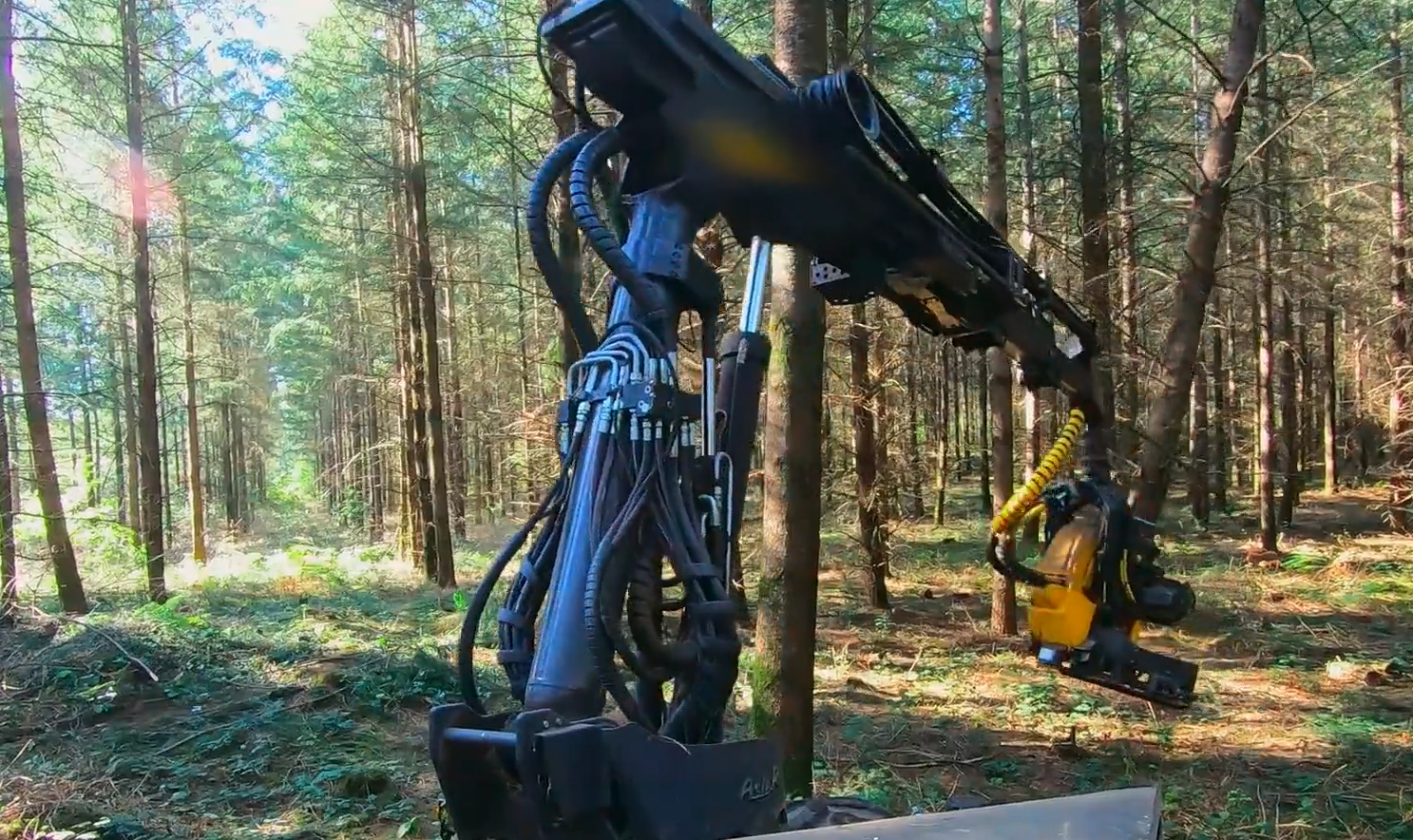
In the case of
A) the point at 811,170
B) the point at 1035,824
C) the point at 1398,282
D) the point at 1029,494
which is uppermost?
the point at 1398,282

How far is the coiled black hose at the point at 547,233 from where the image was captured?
2461mm

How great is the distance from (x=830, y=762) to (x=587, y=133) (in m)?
5.16

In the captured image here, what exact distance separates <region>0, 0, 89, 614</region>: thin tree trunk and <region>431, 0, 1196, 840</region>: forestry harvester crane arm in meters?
10.0

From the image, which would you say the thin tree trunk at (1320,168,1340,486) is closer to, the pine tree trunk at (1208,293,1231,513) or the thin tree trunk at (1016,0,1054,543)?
the pine tree trunk at (1208,293,1231,513)

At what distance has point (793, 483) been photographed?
5.12 m

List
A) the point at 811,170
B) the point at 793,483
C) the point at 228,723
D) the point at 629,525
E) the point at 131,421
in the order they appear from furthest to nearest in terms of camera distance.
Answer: the point at 131,421 < the point at 228,723 < the point at 793,483 < the point at 811,170 < the point at 629,525

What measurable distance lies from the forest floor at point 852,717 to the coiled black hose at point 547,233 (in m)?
4.06

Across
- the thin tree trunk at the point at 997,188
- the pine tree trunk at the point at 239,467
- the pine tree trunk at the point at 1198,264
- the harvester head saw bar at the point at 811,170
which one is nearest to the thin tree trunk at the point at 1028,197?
the thin tree trunk at the point at 997,188

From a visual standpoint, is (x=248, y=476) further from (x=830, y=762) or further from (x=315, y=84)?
(x=830, y=762)

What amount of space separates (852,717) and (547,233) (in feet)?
20.3

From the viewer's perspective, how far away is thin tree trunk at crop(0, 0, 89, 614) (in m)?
10.6

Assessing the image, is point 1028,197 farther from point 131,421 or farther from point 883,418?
point 131,421

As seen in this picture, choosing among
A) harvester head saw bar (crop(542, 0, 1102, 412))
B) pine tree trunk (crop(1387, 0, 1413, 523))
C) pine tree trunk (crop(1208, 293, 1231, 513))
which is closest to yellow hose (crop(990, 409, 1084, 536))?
harvester head saw bar (crop(542, 0, 1102, 412))

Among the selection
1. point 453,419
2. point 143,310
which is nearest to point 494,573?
point 143,310
